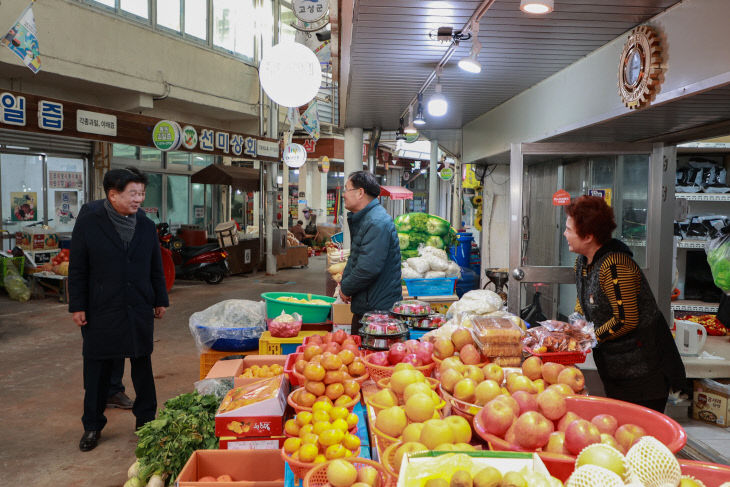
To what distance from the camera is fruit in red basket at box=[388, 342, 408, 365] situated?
2.61 m

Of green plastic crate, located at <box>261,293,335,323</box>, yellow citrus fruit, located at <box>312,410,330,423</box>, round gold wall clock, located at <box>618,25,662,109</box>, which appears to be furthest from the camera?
green plastic crate, located at <box>261,293,335,323</box>

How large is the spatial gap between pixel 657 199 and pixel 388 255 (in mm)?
2296

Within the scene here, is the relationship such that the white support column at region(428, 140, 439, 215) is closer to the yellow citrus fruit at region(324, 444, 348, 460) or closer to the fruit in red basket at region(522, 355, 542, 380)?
the fruit in red basket at region(522, 355, 542, 380)

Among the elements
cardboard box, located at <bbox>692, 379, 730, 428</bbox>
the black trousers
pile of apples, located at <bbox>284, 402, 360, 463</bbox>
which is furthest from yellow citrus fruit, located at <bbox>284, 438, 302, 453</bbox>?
cardboard box, located at <bbox>692, 379, 730, 428</bbox>

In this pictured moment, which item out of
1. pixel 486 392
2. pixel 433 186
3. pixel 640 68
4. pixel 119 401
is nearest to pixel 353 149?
pixel 433 186

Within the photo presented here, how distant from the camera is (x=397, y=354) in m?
2.61

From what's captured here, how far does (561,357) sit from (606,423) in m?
0.92

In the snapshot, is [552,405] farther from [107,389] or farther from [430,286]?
[430,286]

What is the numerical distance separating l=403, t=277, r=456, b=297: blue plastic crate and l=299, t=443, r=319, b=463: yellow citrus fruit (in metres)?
3.84

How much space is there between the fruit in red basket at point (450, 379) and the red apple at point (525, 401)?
12.7 inches

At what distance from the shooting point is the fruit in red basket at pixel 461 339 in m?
2.69

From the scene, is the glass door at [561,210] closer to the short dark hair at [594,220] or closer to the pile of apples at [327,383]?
the short dark hair at [594,220]

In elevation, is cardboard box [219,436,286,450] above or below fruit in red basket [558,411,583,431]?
below

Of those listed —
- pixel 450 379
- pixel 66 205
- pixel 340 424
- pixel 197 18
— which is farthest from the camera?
pixel 197 18
